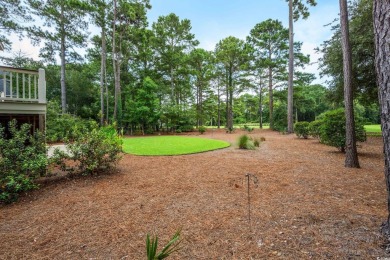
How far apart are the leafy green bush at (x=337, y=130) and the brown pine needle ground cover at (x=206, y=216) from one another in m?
2.10

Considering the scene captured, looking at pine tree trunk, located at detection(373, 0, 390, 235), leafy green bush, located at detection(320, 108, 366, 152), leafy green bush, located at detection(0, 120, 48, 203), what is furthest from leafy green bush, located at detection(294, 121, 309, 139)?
leafy green bush, located at detection(0, 120, 48, 203)

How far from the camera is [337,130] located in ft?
21.8

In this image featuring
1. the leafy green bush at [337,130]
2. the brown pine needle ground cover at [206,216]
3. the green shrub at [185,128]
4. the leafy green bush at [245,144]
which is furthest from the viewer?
the green shrub at [185,128]

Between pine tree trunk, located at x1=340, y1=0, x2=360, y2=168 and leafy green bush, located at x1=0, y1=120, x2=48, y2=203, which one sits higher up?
pine tree trunk, located at x1=340, y1=0, x2=360, y2=168

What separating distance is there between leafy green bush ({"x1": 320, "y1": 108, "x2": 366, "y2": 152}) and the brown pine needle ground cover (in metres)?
2.10

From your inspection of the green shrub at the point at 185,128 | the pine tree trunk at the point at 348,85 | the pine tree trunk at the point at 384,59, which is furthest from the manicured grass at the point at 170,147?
the green shrub at the point at 185,128

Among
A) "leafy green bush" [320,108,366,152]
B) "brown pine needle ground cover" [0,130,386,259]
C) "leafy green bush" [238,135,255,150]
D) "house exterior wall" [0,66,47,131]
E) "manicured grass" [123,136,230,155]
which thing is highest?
"house exterior wall" [0,66,47,131]

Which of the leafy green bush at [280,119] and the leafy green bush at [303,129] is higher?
the leafy green bush at [280,119]

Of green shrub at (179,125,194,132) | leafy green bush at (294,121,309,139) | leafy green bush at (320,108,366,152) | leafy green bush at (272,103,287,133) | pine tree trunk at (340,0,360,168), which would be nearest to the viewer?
pine tree trunk at (340,0,360,168)

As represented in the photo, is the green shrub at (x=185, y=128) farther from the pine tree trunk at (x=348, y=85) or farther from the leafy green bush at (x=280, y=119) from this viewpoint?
the pine tree trunk at (x=348, y=85)

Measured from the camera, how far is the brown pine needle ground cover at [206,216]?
194 cm

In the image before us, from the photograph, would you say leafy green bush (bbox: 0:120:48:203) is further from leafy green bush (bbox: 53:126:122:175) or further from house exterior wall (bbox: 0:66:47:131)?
house exterior wall (bbox: 0:66:47:131)

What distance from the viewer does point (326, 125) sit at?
6.86 m

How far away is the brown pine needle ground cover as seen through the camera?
194 centimetres
